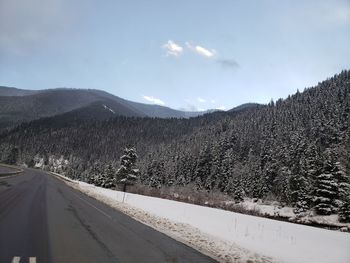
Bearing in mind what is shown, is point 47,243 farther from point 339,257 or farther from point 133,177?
point 133,177

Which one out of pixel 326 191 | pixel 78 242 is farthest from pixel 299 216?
pixel 78 242

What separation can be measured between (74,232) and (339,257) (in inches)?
333

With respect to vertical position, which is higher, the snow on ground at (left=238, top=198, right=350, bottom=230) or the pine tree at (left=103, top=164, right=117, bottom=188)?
the pine tree at (left=103, top=164, right=117, bottom=188)

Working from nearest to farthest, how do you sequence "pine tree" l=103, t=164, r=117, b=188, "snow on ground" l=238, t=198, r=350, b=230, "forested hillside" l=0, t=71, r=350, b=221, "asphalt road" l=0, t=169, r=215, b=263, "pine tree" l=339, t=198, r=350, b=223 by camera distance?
1. "asphalt road" l=0, t=169, r=215, b=263
2. "pine tree" l=339, t=198, r=350, b=223
3. "snow on ground" l=238, t=198, r=350, b=230
4. "forested hillside" l=0, t=71, r=350, b=221
5. "pine tree" l=103, t=164, r=117, b=188

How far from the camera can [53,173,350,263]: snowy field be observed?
39.8 feet

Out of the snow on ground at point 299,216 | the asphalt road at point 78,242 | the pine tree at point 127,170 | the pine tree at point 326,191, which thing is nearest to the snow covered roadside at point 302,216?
the snow on ground at point 299,216

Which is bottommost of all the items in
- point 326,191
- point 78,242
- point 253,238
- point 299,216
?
point 78,242

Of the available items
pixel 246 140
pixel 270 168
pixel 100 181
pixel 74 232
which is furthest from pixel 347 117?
pixel 74 232

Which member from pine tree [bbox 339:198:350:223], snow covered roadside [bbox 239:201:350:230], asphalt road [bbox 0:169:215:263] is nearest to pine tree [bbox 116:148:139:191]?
snow covered roadside [bbox 239:201:350:230]

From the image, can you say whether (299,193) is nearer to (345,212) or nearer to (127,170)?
(345,212)

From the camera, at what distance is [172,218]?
22.8 metres

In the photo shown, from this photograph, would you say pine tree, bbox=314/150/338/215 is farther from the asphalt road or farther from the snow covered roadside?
the asphalt road

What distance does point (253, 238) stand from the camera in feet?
49.0

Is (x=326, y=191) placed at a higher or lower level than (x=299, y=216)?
higher
